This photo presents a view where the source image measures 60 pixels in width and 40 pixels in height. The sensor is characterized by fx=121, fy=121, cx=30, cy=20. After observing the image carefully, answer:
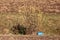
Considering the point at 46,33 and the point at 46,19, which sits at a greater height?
the point at 46,19

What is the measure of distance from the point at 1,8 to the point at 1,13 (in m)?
0.04

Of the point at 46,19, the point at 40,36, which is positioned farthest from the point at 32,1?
the point at 40,36

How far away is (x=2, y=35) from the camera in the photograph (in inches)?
38.5

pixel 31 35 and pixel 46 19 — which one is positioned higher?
pixel 46 19

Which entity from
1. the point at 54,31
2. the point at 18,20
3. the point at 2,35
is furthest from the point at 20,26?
the point at 54,31

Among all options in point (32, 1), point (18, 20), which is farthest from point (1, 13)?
point (32, 1)

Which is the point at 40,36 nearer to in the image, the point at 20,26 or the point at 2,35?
the point at 20,26

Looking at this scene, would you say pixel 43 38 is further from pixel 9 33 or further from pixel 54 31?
pixel 9 33

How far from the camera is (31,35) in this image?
98 cm

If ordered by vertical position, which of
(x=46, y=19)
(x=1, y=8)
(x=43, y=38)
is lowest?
(x=43, y=38)

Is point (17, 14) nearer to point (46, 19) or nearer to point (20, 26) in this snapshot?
point (20, 26)

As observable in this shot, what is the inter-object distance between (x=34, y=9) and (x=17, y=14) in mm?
145

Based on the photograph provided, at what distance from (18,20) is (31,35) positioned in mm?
162

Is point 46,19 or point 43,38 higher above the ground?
point 46,19
